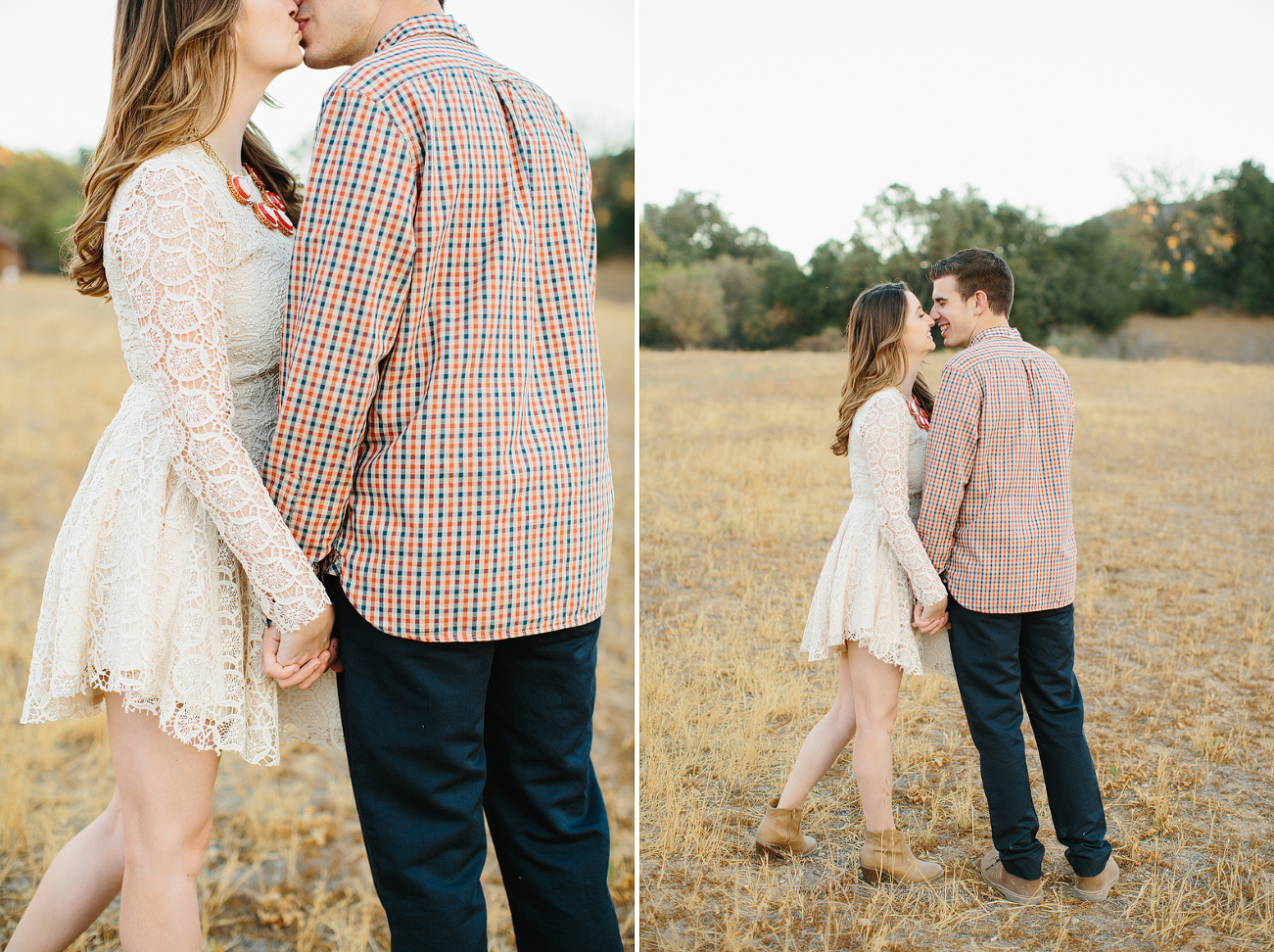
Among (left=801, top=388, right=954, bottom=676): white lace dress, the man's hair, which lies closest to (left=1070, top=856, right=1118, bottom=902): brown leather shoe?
(left=801, top=388, right=954, bottom=676): white lace dress

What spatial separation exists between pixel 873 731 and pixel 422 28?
5.90 feet

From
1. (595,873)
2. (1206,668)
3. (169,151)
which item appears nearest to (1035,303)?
(1206,668)

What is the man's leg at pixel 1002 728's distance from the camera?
6.93 ft

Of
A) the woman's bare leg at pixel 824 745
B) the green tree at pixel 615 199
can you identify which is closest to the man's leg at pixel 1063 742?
the woman's bare leg at pixel 824 745

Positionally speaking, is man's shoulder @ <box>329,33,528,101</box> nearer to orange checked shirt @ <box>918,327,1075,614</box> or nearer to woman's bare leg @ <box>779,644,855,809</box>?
orange checked shirt @ <box>918,327,1075,614</box>

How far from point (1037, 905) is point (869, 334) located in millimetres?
1390

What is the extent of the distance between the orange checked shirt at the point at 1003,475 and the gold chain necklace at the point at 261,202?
1.41m

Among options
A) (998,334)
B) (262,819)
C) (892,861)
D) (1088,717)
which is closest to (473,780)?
(892,861)

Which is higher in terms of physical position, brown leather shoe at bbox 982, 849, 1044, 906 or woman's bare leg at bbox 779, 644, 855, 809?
woman's bare leg at bbox 779, 644, 855, 809

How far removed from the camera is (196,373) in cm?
122

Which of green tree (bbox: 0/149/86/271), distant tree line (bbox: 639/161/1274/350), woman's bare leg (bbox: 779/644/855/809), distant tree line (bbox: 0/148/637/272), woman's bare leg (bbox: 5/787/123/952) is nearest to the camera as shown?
woman's bare leg (bbox: 5/787/123/952)

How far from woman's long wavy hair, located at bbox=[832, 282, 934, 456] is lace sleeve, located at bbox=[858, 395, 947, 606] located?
81 mm

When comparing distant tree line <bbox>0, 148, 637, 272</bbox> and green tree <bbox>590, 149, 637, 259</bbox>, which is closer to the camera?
green tree <bbox>590, 149, 637, 259</bbox>

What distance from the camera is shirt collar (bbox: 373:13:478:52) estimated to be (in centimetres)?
128
